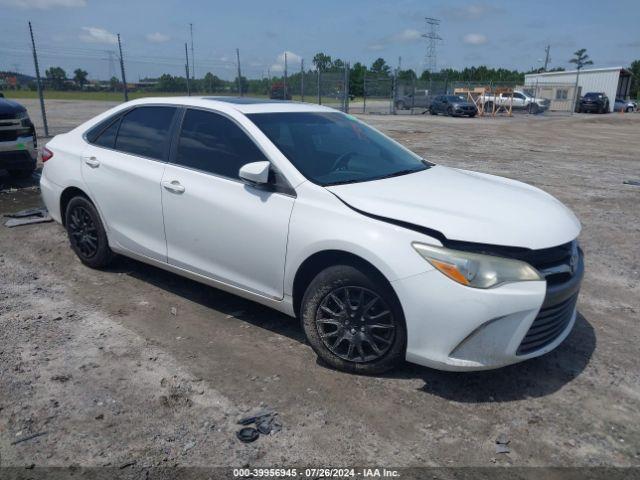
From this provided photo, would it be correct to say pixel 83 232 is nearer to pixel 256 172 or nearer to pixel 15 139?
pixel 256 172

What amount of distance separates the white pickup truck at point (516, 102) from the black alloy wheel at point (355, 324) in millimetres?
37839

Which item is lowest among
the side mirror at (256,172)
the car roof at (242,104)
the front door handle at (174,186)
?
the front door handle at (174,186)

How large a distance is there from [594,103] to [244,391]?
1863 inches

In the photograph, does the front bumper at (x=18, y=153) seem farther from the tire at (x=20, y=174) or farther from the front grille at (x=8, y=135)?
the tire at (x=20, y=174)

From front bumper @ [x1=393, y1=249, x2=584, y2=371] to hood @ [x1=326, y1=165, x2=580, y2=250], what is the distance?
276mm

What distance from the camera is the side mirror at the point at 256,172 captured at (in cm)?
341

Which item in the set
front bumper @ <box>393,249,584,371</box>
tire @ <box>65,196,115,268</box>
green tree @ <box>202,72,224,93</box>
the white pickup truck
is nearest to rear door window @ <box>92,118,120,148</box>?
tire @ <box>65,196,115,268</box>

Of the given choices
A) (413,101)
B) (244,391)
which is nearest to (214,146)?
(244,391)

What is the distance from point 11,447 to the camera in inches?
103

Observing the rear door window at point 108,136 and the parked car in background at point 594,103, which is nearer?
the rear door window at point 108,136

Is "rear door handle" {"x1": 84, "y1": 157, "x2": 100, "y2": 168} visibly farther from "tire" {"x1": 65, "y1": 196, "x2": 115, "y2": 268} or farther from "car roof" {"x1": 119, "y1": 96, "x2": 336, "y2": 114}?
"car roof" {"x1": 119, "y1": 96, "x2": 336, "y2": 114}

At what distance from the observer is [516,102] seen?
3925 cm

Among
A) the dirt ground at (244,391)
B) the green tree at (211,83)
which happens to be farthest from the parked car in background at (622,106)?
the dirt ground at (244,391)

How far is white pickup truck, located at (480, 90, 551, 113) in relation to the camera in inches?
1508
